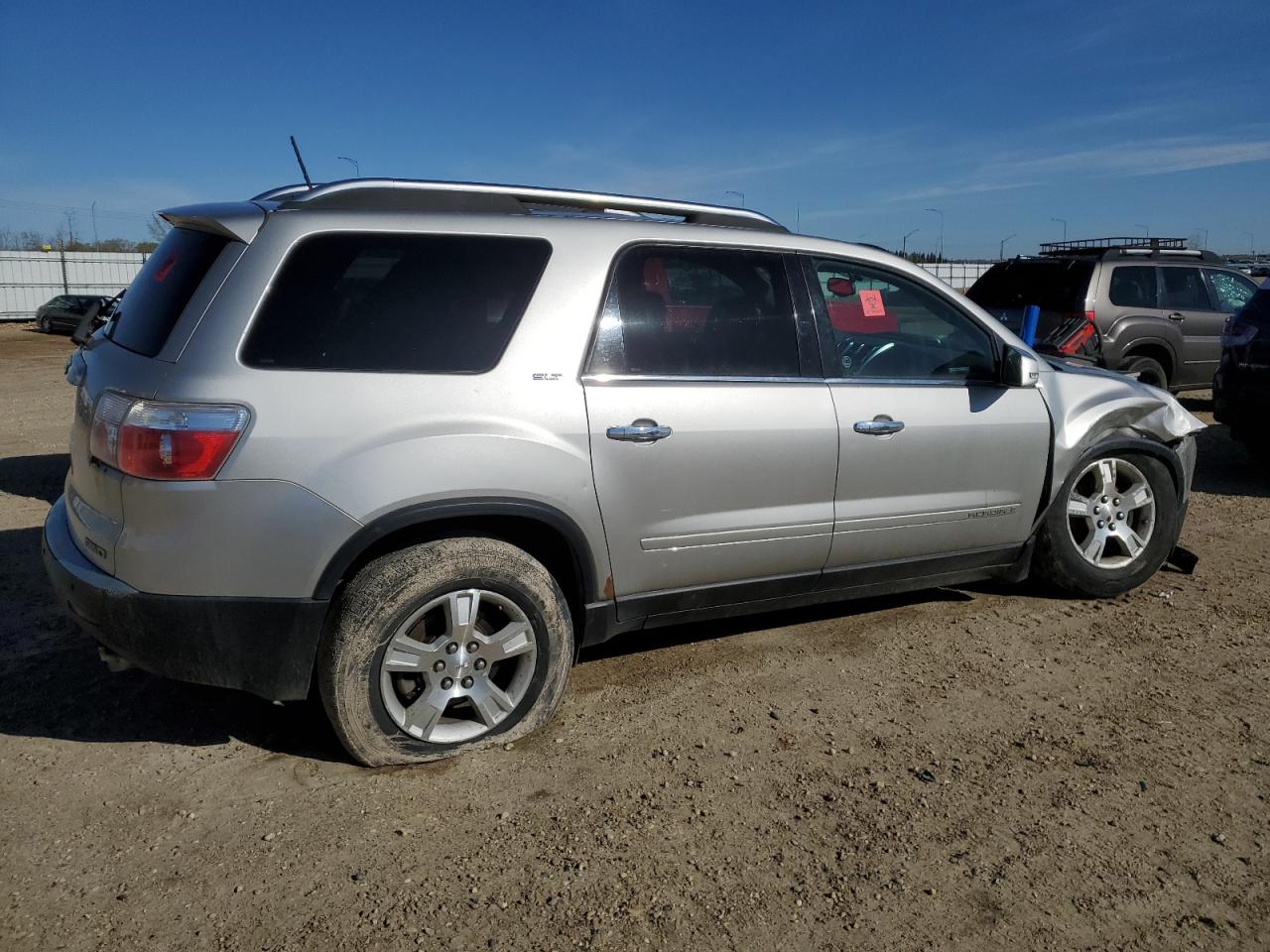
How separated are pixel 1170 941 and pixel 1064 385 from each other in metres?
2.73

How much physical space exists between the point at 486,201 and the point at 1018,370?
236 cm

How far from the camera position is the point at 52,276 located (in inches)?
1339

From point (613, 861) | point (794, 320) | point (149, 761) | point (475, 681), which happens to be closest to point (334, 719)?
point (475, 681)

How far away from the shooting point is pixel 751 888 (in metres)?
2.69

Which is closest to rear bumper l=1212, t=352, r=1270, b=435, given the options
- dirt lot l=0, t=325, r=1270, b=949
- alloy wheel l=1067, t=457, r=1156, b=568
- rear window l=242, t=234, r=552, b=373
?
alloy wheel l=1067, t=457, r=1156, b=568

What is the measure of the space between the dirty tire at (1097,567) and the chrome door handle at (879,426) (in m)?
1.12

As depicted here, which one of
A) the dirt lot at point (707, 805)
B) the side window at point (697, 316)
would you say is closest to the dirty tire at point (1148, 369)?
the dirt lot at point (707, 805)

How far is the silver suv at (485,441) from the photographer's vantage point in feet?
9.80

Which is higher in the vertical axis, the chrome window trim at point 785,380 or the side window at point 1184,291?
the side window at point 1184,291

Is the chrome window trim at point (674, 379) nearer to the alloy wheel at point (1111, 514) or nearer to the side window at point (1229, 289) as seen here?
the alloy wheel at point (1111, 514)

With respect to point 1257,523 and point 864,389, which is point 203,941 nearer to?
point 864,389

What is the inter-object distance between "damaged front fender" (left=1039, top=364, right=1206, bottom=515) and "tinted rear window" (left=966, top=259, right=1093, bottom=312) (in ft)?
16.6

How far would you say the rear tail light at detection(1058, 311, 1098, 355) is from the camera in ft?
30.4

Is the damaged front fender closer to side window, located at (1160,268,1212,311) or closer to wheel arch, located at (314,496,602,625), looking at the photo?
wheel arch, located at (314,496,602,625)
